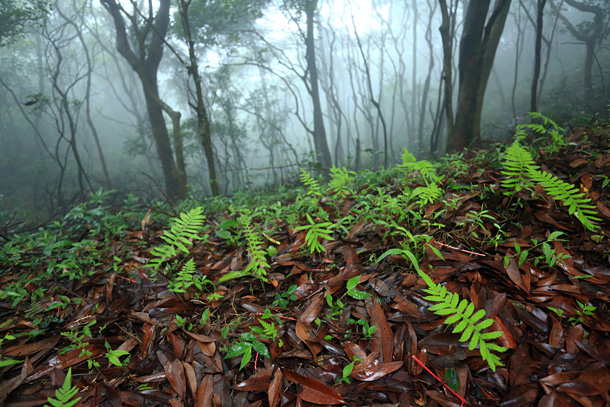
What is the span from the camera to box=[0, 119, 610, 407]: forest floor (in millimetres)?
924

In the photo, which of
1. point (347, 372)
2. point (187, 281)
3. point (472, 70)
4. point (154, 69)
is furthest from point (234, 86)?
point (347, 372)

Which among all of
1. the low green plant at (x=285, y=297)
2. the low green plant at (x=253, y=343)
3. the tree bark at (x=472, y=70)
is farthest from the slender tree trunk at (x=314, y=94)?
the low green plant at (x=253, y=343)

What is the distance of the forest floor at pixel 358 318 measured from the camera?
0.92 metres

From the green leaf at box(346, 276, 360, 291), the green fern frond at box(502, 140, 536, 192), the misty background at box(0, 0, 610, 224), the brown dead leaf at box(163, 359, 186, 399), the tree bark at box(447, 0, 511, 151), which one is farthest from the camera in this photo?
the misty background at box(0, 0, 610, 224)

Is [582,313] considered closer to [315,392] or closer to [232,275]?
[315,392]

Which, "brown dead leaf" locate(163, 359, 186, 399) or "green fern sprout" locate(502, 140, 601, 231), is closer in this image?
"brown dead leaf" locate(163, 359, 186, 399)

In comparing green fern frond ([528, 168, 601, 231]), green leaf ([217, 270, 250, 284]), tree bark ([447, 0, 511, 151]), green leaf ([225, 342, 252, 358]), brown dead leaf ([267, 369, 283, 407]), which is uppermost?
tree bark ([447, 0, 511, 151])

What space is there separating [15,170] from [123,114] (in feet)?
56.7

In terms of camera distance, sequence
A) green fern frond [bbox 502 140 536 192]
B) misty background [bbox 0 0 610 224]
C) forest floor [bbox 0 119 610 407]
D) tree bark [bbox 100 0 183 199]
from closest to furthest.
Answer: forest floor [bbox 0 119 610 407]
green fern frond [bbox 502 140 536 192]
misty background [bbox 0 0 610 224]
tree bark [bbox 100 0 183 199]

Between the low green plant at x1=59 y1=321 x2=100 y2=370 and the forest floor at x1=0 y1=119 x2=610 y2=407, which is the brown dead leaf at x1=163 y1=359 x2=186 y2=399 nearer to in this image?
the forest floor at x1=0 y1=119 x2=610 y2=407

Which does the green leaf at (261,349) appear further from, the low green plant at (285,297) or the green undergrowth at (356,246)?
the low green plant at (285,297)

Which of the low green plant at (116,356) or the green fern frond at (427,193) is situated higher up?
the green fern frond at (427,193)

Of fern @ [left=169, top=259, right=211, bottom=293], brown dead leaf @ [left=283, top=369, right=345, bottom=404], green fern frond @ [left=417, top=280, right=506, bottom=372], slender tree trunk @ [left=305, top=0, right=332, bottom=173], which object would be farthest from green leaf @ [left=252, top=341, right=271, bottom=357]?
slender tree trunk @ [left=305, top=0, right=332, bottom=173]

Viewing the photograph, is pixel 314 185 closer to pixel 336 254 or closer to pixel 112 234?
pixel 336 254
